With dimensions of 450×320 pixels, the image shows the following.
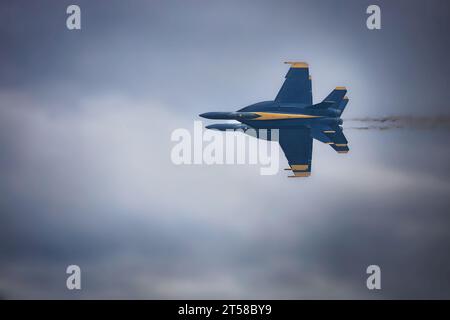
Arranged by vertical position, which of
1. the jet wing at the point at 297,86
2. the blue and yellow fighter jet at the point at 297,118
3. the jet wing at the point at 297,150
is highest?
the jet wing at the point at 297,86

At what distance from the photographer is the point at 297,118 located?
193 ft

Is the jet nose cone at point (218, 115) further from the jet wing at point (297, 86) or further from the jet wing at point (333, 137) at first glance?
the jet wing at point (333, 137)

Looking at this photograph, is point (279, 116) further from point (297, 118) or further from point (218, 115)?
point (218, 115)

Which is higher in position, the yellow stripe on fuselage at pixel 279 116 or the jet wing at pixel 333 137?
the yellow stripe on fuselage at pixel 279 116

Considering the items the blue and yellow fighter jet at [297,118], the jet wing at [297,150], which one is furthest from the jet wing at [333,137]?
the jet wing at [297,150]

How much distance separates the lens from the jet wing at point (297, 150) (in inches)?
2402

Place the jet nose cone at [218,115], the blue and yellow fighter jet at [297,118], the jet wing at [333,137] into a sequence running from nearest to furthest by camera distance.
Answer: the jet nose cone at [218,115] → the blue and yellow fighter jet at [297,118] → the jet wing at [333,137]

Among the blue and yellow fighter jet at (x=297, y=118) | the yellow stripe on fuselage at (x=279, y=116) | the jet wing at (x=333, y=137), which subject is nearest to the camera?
the blue and yellow fighter jet at (x=297, y=118)

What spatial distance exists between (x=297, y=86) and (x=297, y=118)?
3.90m

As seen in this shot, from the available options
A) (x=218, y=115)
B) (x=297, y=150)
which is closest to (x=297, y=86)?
(x=297, y=150)

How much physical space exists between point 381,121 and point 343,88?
15.8ft

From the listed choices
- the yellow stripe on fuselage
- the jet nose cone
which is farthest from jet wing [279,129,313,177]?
the jet nose cone

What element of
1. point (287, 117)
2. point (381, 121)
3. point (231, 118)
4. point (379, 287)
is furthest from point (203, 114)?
point (379, 287)

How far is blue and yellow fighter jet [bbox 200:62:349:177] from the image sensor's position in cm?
5844
